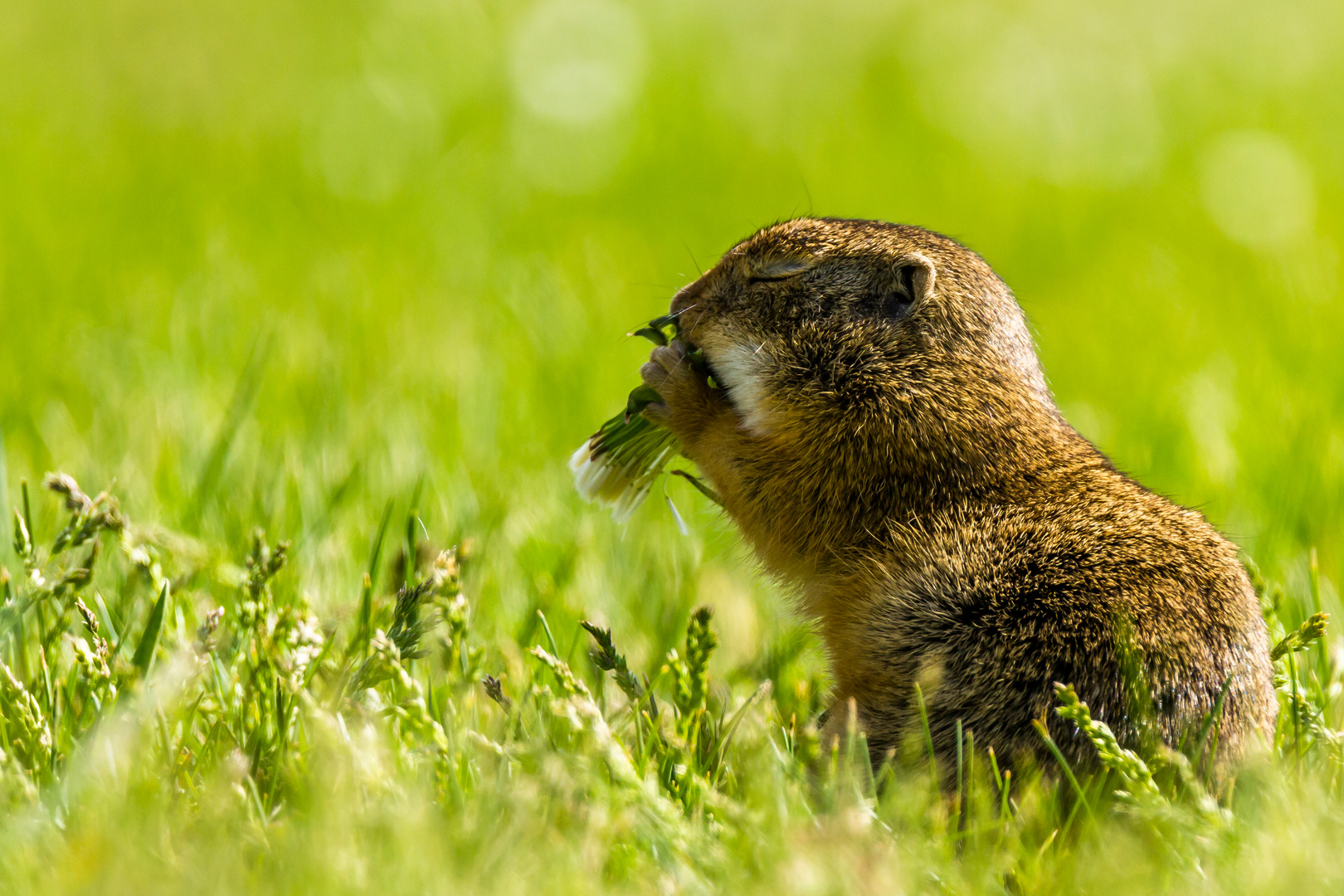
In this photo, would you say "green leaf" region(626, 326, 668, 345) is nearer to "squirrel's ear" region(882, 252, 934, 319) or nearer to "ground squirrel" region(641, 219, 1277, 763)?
"ground squirrel" region(641, 219, 1277, 763)

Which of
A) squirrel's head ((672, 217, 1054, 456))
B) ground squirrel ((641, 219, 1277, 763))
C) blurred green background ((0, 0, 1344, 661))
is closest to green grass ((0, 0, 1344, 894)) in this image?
blurred green background ((0, 0, 1344, 661))

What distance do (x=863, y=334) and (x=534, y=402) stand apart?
2368mm

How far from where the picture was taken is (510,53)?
34.2 feet

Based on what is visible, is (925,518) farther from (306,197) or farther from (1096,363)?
(306,197)

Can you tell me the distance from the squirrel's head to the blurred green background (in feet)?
2.19

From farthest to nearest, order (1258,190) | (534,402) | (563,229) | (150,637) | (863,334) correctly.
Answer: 1. (1258,190)
2. (563,229)
3. (534,402)
4. (863,334)
5. (150,637)

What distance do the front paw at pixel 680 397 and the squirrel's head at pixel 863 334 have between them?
62 millimetres

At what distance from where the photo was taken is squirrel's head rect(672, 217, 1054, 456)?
3.51m

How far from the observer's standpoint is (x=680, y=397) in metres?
3.67

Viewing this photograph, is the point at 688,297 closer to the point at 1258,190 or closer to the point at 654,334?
the point at 654,334

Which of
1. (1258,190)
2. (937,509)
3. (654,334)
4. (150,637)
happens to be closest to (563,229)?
(654,334)

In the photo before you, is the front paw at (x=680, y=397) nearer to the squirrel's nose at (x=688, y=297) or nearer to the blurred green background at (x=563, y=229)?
the squirrel's nose at (x=688, y=297)

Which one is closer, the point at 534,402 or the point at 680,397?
the point at 680,397

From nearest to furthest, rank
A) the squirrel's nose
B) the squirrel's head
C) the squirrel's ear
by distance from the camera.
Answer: the squirrel's head → the squirrel's ear → the squirrel's nose
